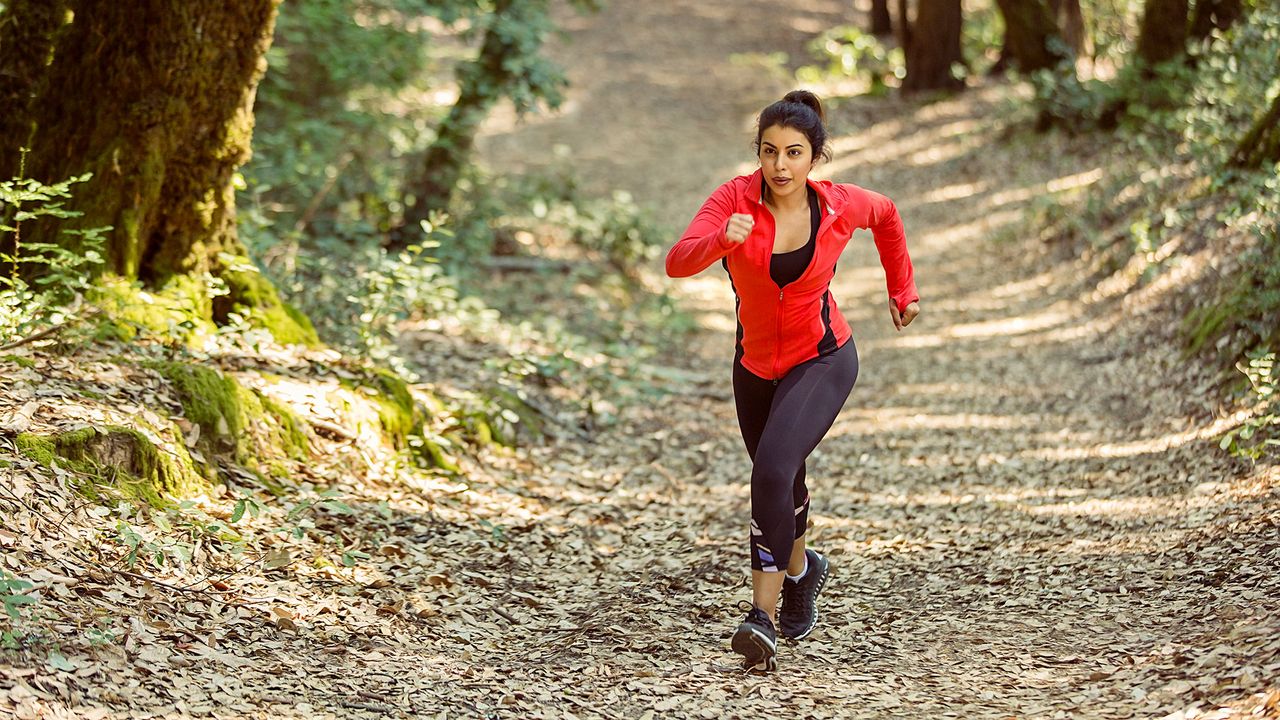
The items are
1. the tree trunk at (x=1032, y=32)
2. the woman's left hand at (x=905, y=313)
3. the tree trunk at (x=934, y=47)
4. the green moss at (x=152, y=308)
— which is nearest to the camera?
the woman's left hand at (x=905, y=313)

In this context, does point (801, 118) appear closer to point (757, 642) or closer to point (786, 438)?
point (786, 438)

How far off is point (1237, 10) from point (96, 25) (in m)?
11.6

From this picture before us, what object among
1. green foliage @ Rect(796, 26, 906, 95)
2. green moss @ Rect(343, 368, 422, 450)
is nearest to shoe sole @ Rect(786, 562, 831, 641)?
green moss @ Rect(343, 368, 422, 450)

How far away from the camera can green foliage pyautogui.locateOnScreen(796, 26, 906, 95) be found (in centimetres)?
2159

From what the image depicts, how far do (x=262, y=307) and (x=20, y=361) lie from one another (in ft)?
5.50

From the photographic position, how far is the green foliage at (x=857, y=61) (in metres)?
21.6

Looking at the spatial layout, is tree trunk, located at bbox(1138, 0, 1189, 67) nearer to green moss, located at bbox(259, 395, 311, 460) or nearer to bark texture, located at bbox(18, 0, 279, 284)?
bark texture, located at bbox(18, 0, 279, 284)

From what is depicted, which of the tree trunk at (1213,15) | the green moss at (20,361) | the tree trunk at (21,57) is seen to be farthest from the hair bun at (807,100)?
the tree trunk at (1213,15)

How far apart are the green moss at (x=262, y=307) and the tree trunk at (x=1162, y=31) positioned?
10771 millimetres

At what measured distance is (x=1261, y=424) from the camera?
220 inches

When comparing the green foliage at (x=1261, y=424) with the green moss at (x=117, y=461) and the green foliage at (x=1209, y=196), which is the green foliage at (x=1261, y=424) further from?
the green moss at (x=117, y=461)

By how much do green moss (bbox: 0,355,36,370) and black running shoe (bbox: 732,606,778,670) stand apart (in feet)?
10.9

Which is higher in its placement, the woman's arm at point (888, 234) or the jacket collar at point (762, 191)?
the jacket collar at point (762, 191)

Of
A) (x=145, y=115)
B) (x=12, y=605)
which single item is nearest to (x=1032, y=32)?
(x=145, y=115)
